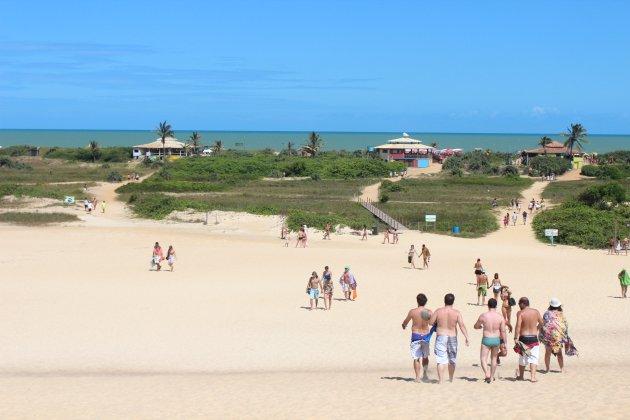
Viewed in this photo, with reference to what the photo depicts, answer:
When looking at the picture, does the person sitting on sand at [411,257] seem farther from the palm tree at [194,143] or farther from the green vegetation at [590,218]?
the palm tree at [194,143]

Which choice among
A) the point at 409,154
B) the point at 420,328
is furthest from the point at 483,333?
the point at 409,154

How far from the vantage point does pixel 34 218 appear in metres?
41.1

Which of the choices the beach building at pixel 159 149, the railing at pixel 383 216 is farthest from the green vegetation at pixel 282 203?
the beach building at pixel 159 149

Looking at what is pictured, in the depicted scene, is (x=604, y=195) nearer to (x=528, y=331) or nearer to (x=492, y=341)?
(x=528, y=331)

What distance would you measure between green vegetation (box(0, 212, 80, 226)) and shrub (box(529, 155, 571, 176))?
43.5 metres

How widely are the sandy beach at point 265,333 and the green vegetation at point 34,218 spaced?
20.9 ft

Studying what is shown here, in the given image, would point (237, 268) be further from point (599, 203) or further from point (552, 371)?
point (599, 203)

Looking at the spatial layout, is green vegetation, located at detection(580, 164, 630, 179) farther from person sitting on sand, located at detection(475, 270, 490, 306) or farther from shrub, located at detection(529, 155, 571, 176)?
person sitting on sand, located at detection(475, 270, 490, 306)

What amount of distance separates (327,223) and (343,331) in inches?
830

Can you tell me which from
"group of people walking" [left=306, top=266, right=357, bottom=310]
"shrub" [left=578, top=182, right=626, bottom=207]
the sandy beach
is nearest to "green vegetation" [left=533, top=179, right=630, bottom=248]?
"shrub" [left=578, top=182, right=626, bottom=207]

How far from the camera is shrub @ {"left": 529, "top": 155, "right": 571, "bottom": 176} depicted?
228 ft

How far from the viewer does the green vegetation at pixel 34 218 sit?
40.3 metres

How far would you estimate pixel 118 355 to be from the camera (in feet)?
48.2

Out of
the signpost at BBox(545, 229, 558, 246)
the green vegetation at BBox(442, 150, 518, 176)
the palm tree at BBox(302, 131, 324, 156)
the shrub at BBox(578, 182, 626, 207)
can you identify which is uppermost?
the palm tree at BBox(302, 131, 324, 156)
